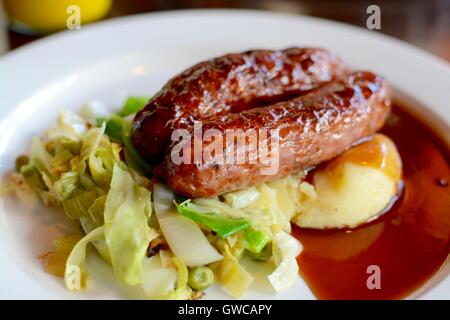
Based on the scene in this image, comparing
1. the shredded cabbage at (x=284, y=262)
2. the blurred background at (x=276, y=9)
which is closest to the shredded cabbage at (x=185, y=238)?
the shredded cabbage at (x=284, y=262)

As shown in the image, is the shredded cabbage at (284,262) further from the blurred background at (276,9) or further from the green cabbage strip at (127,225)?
the blurred background at (276,9)

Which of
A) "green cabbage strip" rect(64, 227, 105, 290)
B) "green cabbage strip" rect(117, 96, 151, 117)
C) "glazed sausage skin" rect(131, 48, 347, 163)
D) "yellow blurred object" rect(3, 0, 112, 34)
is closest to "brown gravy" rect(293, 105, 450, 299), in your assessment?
"glazed sausage skin" rect(131, 48, 347, 163)

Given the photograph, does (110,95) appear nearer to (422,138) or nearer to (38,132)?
(38,132)

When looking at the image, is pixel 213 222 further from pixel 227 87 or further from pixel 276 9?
pixel 276 9

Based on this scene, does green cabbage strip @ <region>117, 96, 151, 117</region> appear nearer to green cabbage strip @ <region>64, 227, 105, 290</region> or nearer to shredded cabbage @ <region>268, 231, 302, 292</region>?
green cabbage strip @ <region>64, 227, 105, 290</region>

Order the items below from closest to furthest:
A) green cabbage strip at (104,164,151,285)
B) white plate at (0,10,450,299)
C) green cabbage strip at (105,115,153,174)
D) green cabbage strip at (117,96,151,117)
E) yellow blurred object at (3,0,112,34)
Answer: green cabbage strip at (104,164,151,285) → green cabbage strip at (105,115,153,174) → white plate at (0,10,450,299) → green cabbage strip at (117,96,151,117) → yellow blurred object at (3,0,112,34)

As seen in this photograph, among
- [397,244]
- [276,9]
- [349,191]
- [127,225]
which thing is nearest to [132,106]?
[127,225]
